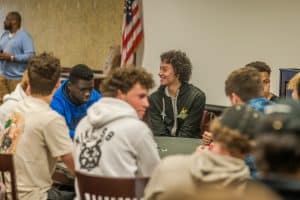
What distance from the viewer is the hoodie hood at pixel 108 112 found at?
2809 mm

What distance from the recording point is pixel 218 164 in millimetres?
2217

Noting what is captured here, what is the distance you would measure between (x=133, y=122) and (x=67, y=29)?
5.65 metres

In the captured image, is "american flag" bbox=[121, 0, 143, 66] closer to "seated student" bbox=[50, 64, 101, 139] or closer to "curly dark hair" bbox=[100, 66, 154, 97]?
"seated student" bbox=[50, 64, 101, 139]

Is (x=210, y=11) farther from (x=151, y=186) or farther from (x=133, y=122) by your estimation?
(x=151, y=186)

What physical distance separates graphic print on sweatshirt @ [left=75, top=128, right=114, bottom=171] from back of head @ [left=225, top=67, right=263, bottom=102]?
2.95ft

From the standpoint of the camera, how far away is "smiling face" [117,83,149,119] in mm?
3066

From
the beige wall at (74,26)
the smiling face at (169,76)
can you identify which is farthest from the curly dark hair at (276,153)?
the beige wall at (74,26)

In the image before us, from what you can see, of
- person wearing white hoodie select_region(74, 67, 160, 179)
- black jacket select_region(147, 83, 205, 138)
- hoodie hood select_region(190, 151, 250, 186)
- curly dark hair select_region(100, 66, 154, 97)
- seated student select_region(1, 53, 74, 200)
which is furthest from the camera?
black jacket select_region(147, 83, 205, 138)

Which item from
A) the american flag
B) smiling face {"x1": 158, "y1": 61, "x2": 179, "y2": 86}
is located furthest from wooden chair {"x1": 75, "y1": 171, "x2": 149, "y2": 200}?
the american flag

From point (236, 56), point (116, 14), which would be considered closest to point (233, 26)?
point (236, 56)

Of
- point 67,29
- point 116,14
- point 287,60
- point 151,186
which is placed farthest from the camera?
point 67,29

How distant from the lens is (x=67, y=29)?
27.0 ft

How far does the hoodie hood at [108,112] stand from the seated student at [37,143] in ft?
1.09

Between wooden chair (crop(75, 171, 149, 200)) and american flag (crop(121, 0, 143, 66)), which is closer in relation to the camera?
wooden chair (crop(75, 171, 149, 200))
